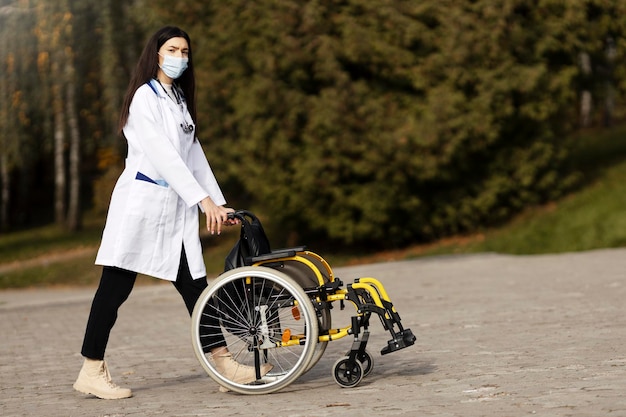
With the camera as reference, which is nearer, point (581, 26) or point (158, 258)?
point (158, 258)

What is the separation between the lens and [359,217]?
768 inches

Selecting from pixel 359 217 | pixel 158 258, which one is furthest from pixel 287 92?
pixel 158 258

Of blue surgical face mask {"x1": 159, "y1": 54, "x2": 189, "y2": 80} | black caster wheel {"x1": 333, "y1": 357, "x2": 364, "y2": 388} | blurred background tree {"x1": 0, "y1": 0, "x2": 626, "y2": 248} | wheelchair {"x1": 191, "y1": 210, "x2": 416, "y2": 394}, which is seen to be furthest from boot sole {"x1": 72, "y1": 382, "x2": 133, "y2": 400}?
blurred background tree {"x1": 0, "y1": 0, "x2": 626, "y2": 248}

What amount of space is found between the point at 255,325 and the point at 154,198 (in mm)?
839

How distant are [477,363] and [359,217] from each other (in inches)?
522

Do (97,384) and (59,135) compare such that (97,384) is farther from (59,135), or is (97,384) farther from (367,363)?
(59,135)

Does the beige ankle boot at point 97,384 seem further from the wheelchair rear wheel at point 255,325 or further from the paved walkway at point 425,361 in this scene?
the wheelchair rear wheel at point 255,325

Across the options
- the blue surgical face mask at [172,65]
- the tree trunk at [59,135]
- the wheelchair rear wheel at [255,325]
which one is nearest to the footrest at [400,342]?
the wheelchair rear wheel at [255,325]

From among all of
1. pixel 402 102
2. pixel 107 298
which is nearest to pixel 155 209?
pixel 107 298

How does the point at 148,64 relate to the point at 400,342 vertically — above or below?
above

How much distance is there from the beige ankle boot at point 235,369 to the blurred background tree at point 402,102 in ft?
42.3

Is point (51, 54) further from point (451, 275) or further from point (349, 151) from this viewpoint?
point (451, 275)

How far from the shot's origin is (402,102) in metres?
19.2

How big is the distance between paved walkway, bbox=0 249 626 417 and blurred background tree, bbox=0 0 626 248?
6409 millimetres
